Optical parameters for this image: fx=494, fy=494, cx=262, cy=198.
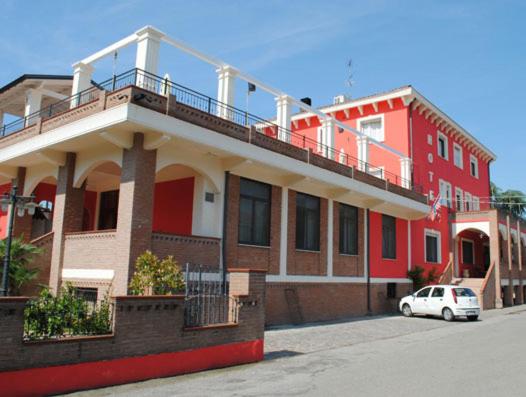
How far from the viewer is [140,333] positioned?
9031 millimetres

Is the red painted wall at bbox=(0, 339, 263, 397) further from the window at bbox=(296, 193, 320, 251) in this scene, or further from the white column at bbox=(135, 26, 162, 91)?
the window at bbox=(296, 193, 320, 251)

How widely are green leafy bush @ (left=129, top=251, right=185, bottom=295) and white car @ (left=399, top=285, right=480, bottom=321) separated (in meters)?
14.1

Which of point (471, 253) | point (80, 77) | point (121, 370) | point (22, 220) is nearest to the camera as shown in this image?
point (121, 370)

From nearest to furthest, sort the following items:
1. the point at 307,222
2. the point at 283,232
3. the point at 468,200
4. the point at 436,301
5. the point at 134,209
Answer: the point at 134,209 < the point at 283,232 < the point at 307,222 < the point at 436,301 < the point at 468,200

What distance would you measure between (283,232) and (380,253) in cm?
804

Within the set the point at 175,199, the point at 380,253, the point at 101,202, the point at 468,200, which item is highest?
the point at 468,200

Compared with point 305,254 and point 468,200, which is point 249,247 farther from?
point 468,200

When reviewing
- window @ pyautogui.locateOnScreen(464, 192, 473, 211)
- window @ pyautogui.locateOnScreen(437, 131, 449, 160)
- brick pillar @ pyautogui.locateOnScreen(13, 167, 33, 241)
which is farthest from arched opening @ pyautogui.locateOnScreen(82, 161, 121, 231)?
window @ pyautogui.locateOnScreen(464, 192, 473, 211)

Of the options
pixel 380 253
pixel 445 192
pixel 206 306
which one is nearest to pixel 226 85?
pixel 206 306

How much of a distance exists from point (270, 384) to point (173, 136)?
25.3ft

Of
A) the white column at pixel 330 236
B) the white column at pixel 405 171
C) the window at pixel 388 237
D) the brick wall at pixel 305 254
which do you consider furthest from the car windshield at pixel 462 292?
the white column at pixel 405 171

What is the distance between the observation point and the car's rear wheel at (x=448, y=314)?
843 inches

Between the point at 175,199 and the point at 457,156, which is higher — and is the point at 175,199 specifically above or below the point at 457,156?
below

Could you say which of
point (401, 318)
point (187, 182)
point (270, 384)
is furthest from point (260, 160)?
point (401, 318)
